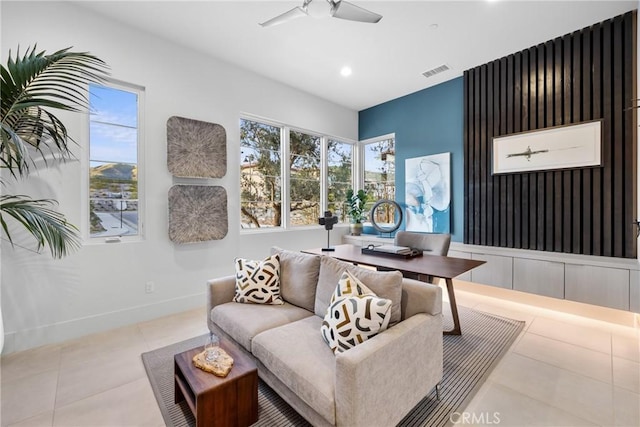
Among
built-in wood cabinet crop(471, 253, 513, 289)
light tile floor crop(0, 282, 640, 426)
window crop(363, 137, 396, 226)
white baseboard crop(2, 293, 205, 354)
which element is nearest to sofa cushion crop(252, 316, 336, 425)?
light tile floor crop(0, 282, 640, 426)

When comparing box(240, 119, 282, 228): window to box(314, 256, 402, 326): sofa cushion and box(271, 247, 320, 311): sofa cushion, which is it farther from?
box(314, 256, 402, 326): sofa cushion

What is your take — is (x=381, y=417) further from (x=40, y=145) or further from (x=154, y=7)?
(x=154, y=7)

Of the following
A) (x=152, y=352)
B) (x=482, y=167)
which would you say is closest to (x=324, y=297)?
(x=152, y=352)

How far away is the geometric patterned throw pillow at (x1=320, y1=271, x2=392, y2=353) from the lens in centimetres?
158

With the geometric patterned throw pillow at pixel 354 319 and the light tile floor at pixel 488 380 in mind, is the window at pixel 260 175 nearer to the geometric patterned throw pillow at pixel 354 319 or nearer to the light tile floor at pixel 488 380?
the light tile floor at pixel 488 380

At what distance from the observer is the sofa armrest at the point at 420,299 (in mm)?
1763

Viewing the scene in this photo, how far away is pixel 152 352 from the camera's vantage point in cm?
245

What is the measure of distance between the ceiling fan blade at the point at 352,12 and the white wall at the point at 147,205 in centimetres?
204

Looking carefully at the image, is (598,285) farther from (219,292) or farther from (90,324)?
(90,324)

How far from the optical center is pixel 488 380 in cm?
205

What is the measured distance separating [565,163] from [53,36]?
18.0 ft

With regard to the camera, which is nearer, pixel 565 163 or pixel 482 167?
pixel 565 163

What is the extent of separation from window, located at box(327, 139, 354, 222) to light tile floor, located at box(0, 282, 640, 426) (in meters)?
3.24

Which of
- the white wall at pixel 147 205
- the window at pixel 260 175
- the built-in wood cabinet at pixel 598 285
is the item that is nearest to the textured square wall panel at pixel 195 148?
the white wall at pixel 147 205
